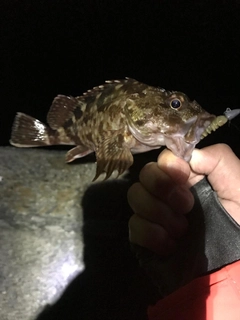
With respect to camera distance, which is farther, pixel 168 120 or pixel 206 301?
pixel 168 120

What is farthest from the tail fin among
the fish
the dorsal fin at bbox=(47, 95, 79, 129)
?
the fish

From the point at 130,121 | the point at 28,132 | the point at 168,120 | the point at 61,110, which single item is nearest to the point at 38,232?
the point at 28,132

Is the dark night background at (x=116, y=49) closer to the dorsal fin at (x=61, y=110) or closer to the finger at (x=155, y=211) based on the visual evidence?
the dorsal fin at (x=61, y=110)

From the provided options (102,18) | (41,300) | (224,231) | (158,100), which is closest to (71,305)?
(41,300)

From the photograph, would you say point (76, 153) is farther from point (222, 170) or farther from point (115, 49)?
point (115, 49)

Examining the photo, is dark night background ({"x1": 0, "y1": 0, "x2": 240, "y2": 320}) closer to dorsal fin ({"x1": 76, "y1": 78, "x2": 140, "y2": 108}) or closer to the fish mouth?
dorsal fin ({"x1": 76, "y1": 78, "x2": 140, "y2": 108})
